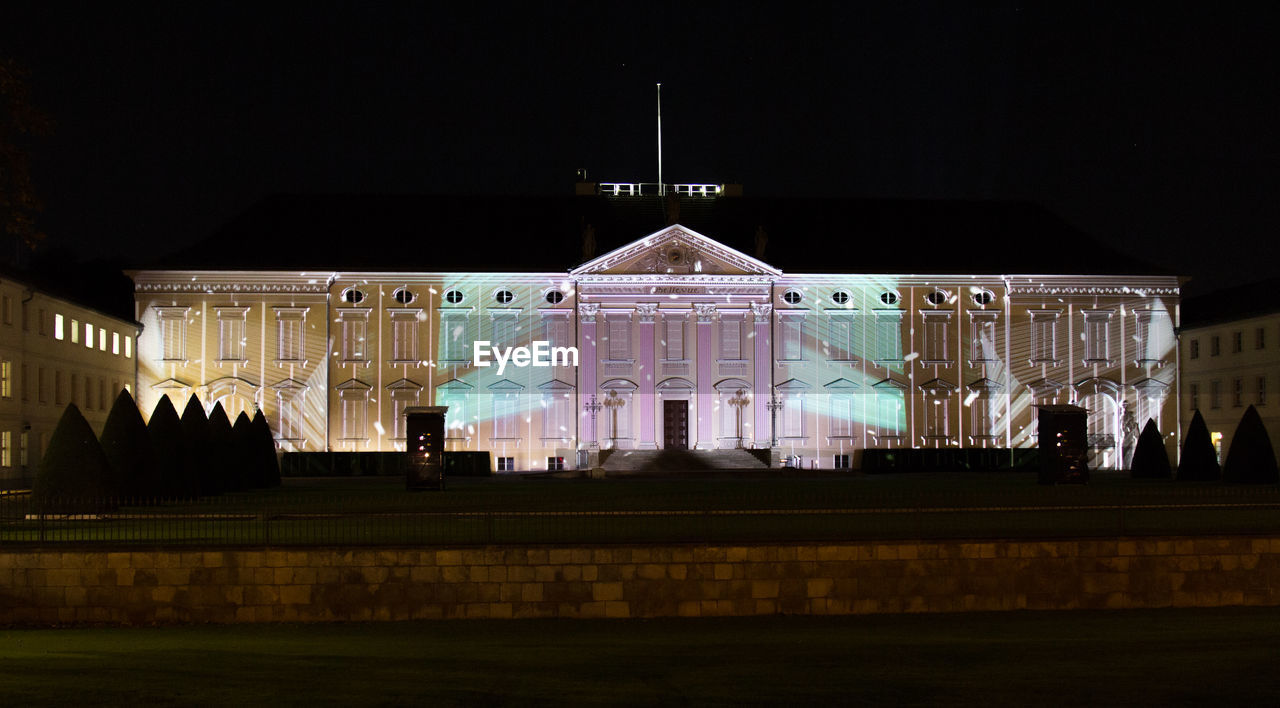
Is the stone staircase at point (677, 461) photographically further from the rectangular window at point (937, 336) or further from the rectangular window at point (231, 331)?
the rectangular window at point (231, 331)

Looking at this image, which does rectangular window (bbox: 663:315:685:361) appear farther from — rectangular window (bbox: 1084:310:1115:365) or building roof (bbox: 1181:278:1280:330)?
building roof (bbox: 1181:278:1280:330)

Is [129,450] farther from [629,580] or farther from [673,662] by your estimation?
[673,662]

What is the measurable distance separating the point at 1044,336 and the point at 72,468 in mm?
42206

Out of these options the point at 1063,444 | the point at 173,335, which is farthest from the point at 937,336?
the point at 173,335

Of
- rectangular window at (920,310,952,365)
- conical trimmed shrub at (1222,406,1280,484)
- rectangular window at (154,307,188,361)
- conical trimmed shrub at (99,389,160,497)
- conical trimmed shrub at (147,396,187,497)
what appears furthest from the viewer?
rectangular window at (920,310,952,365)

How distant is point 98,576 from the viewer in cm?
2130

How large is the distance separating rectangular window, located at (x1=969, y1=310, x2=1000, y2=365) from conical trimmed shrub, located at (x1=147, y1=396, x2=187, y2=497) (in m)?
35.3


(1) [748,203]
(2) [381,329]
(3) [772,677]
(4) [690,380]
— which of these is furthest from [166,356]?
(3) [772,677]

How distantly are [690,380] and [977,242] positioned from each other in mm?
14348

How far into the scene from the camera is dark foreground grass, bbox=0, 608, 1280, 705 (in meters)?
15.8

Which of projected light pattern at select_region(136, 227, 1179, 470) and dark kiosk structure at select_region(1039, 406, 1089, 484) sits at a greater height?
projected light pattern at select_region(136, 227, 1179, 470)

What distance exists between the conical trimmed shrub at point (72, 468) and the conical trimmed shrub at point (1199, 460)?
30685 mm

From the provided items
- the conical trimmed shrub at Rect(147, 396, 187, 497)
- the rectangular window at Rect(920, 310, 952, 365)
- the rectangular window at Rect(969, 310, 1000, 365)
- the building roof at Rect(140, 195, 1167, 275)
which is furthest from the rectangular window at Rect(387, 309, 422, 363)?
the rectangular window at Rect(969, 310, 1000, 365)

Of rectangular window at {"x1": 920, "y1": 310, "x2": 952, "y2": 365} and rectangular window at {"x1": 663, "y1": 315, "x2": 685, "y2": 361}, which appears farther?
rectangular window at {"x1": 920, "y1": 310, "x2": 952, "y2": 365}
